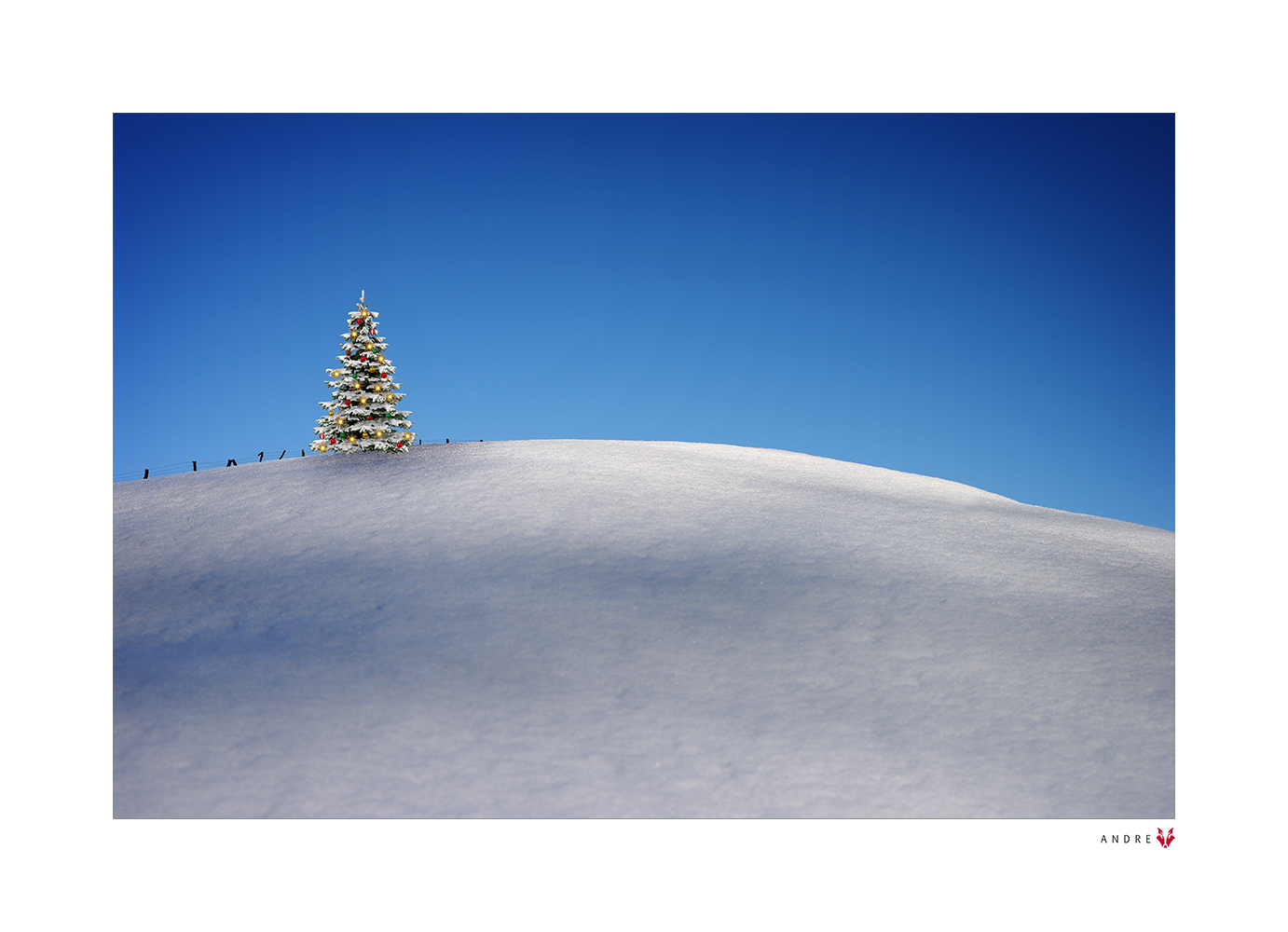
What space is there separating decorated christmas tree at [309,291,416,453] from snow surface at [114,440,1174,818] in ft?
13.8

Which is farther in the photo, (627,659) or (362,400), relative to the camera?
(362,400)

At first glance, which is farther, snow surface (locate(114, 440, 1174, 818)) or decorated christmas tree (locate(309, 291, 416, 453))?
decorated christmas tree (locate(309, 291, 416, 453))

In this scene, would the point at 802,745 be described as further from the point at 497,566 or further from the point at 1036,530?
the point at 1036,530

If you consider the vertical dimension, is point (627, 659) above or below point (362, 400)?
below

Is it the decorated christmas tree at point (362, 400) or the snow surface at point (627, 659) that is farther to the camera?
the decorated christmas tree at point (362, 400)

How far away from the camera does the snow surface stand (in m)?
7.66

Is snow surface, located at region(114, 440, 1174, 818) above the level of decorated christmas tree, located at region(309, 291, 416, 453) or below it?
below

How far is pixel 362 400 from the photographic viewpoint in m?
22.3

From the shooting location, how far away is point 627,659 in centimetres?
1019

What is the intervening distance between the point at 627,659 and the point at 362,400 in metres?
15.2

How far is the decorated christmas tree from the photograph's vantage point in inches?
879

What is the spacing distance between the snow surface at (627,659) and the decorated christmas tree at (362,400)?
4192 millimetres

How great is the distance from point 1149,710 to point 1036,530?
9031mm

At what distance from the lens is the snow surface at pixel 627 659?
7.66m
